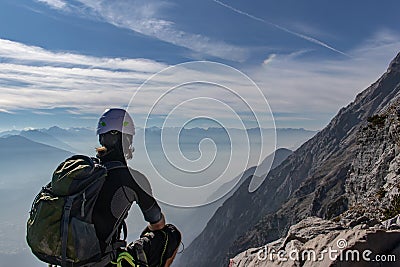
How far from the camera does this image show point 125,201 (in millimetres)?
7051

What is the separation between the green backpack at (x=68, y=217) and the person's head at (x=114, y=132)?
89 cm

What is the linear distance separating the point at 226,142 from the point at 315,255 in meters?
3.50

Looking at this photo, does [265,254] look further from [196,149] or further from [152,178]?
[152,178]

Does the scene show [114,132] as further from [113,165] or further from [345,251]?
[345,251]

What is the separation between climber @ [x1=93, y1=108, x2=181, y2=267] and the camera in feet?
22.6

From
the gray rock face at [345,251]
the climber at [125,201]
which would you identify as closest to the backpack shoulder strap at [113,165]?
the climber at [125,201]

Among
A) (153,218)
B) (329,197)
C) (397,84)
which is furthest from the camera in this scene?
(397,84)

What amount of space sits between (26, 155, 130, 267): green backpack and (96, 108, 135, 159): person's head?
2.93ft

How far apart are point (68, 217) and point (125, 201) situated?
1120 mm

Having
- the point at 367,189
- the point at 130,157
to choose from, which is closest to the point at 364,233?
the point at 130,157

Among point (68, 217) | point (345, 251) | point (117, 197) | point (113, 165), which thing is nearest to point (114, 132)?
point (113, 165)

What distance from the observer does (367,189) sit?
126 feet

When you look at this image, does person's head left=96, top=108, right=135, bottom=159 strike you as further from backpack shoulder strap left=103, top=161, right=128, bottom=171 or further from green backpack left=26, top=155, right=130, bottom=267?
green backpack left=26, top=155, right=130, bottom=267

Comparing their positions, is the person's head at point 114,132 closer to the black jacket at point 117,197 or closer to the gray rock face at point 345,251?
the black jacket at point 117,197
